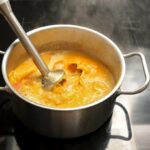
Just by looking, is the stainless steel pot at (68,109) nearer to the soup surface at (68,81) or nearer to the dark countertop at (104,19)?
the soup surface at (68,81)

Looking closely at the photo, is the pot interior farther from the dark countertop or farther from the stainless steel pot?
the dark countertop

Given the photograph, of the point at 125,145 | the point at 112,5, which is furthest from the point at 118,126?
the point at 112,5

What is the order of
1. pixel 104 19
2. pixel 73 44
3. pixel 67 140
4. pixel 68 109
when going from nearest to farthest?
pixel 68 109 < pixel 67 140 < pixel 73 44 < pixel 104 19

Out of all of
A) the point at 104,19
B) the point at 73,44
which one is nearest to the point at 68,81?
the point at 73,44

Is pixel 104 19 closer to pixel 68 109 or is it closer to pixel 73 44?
pixel 73 44

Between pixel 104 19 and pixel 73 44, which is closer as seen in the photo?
pixel 73 44

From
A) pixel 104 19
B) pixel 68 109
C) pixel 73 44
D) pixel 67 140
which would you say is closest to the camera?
pixel 68 109

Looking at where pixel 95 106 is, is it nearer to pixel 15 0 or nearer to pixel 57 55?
pixel 57 55

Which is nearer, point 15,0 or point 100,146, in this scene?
point 100,146
